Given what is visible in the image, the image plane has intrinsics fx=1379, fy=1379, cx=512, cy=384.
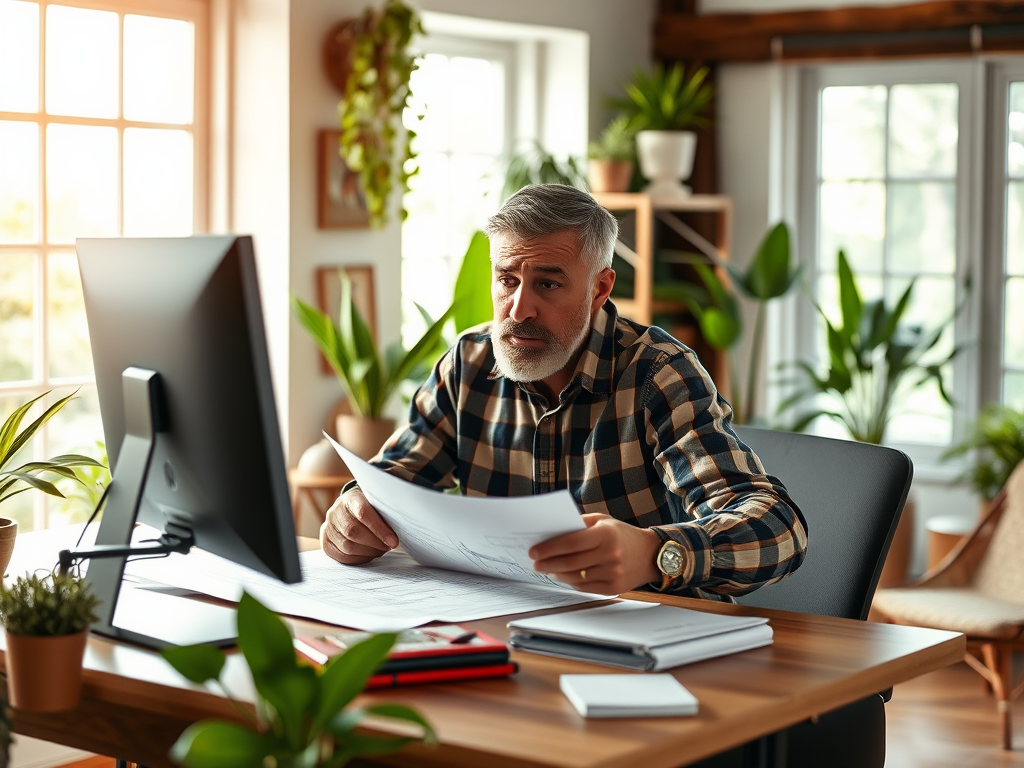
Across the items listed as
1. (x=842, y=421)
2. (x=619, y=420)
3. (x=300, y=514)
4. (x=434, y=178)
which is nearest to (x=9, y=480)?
(x=619, y=420)

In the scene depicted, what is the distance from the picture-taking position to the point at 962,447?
461 cm

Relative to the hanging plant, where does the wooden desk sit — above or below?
below

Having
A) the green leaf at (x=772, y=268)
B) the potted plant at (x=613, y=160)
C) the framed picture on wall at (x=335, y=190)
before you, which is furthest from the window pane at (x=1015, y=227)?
the framed picture on wall at (x=335, y=190)

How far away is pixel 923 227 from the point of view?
4.94 meters

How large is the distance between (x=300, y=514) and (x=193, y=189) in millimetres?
960

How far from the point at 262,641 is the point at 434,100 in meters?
→ 3.62

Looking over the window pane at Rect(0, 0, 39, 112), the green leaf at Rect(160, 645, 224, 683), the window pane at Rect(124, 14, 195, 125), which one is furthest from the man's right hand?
the window pane at Rect(124, 14, 195, 125)

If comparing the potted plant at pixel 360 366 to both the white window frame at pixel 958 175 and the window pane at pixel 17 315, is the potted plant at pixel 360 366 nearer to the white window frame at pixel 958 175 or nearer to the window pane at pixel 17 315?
the window pane at pixel 17 315

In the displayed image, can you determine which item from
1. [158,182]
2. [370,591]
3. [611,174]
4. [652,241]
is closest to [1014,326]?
[652,241]

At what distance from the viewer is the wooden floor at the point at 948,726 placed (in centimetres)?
345

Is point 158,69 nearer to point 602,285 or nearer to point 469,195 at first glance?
point 469,195

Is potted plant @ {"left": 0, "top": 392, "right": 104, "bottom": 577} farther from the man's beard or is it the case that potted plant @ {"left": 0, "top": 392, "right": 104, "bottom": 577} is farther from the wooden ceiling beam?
the wooden ceiling beam

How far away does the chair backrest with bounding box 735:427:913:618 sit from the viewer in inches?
79.7

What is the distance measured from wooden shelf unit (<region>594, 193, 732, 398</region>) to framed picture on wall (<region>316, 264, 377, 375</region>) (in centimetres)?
89
